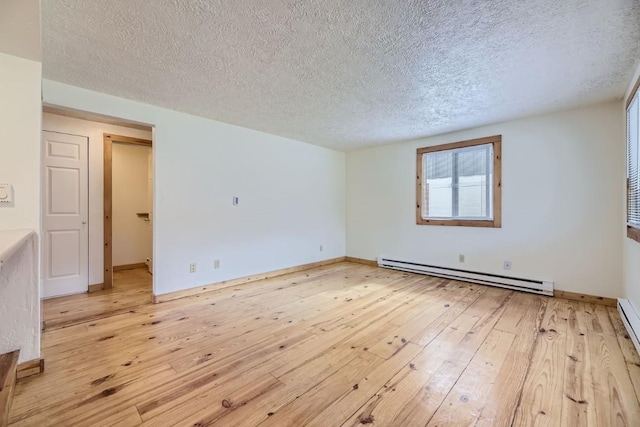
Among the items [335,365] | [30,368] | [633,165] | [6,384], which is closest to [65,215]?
[30,368]

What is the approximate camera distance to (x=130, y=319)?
104 inches

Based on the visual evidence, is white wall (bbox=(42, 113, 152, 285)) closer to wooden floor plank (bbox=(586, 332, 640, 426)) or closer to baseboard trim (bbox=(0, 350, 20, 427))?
baseboard trim (bbox=(0, 350, 20, 427))

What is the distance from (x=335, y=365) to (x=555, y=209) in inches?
128

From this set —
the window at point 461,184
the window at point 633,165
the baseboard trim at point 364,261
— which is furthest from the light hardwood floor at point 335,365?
the baseboard trim at point 364,261

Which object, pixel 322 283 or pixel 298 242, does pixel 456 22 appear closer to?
pixel 322 283

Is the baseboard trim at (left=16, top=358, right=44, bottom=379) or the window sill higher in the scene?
the window sill

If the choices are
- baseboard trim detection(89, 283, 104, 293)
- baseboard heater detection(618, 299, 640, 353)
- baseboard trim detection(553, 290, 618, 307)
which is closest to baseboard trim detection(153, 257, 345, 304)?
baseboard trim detection(89, 283, 104, 293)

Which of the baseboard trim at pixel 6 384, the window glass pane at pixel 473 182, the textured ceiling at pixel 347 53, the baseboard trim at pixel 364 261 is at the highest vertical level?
the textured ceiling at pixel 347 53

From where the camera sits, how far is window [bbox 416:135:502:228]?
376 cm

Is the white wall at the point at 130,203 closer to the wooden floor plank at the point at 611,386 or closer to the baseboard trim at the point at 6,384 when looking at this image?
the baseboard trim at the point at 6,384

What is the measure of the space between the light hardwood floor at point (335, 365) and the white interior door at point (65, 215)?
39 centimetres

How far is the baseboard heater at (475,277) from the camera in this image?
3360 millimetres

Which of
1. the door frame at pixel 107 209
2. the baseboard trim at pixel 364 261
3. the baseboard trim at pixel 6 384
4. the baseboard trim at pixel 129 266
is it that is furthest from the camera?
the baseboard trim at pixel 364 261

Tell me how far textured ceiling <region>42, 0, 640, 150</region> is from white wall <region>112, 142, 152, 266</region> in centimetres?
250
